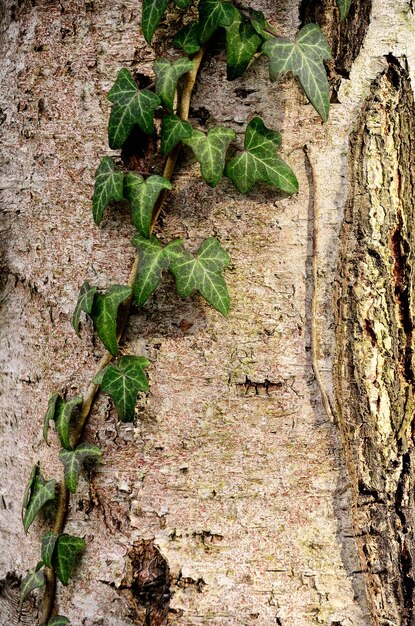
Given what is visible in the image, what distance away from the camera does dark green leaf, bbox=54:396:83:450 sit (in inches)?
48.5

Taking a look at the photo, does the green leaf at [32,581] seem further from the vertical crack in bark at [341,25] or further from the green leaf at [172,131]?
the vertical crack in bark at [341,25]

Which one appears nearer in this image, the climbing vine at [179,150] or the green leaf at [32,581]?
the climbing vine at [179,150]

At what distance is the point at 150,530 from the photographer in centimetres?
120

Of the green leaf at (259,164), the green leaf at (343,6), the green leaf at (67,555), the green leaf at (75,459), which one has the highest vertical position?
the green leaf at (343,6)

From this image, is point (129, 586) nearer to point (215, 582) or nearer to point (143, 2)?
point (215, 582)

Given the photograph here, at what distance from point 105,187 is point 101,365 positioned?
1.00ft

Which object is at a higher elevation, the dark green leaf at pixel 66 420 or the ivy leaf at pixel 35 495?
the dark green leaf at pixel 66 420

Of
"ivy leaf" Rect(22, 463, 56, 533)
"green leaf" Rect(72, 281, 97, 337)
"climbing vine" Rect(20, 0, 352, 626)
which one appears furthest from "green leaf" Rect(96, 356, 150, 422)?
"ivy leaf" Rect(22, 463, 56, 533)

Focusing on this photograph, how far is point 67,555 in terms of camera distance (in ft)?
A: 4.07

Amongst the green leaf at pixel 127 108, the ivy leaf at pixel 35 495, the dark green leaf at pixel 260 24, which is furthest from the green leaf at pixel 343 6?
the ivy leaf at pixel 35 495

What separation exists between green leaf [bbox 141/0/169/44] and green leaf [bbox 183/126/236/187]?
0.61ft

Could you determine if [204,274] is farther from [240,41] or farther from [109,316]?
[240,41]

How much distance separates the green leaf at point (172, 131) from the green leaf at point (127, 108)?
1.0 inches

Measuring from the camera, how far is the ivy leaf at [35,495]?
127 cm
